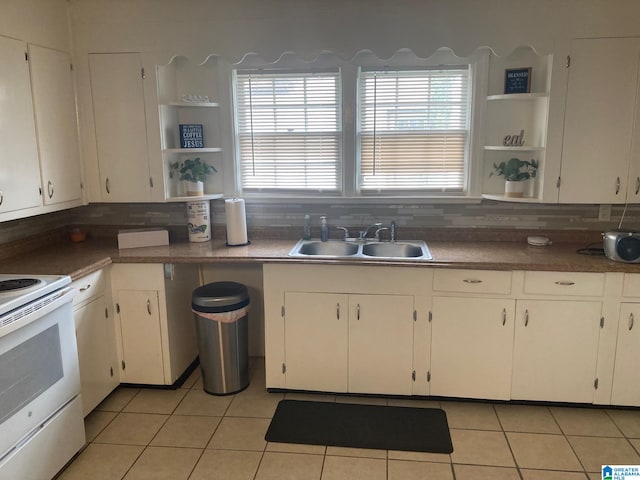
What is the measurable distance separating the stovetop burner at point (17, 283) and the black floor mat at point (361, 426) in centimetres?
142

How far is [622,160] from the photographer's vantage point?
119 inches

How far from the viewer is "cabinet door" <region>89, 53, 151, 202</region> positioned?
325cm

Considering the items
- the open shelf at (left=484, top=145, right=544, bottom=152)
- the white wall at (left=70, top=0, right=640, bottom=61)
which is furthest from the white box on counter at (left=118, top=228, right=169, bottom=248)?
the open shelf at (left=484, top=145, right=544, bottom=152)

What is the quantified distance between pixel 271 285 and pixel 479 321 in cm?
123

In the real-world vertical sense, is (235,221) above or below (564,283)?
above

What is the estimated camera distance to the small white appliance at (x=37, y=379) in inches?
83.4

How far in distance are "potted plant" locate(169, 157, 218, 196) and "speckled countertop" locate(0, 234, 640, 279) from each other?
14.6 inches

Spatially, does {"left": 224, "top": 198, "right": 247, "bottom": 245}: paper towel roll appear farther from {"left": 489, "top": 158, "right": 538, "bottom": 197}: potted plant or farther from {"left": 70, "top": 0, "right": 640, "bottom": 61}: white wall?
{"left": 489, "top": 158, "right": 538, "bottom": 197}: potted plant

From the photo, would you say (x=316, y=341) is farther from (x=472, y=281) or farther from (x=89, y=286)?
(x=89, y=286)

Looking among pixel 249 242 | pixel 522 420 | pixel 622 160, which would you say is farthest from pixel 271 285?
pixel 622 160

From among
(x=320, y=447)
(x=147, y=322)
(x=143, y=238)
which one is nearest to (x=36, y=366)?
(x=147, y=322)

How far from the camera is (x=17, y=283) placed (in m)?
2.41

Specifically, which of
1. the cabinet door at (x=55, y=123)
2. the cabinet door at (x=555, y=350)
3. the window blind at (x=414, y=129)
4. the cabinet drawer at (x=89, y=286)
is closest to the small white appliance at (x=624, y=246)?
the cabinet door at (x=555, y=350)

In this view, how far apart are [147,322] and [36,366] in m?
0.92
